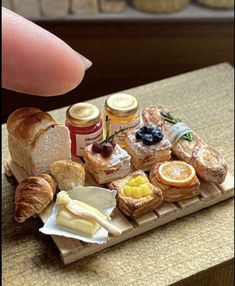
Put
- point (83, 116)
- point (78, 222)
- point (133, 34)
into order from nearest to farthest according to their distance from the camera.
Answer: point (78, 222)
point (83, 116)
point (133, 34)

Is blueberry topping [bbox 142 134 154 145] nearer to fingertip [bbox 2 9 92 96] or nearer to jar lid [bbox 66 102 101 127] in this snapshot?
jar lid [bbox 66 102 101 127]

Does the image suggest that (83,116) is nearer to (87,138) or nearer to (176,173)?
(87,138)

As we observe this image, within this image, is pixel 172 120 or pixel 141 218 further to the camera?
pixel 172 120

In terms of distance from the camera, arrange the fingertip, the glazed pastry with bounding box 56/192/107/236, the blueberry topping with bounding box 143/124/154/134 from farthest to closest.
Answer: the blueberry topping with bounding box 143/124/154/134, the glazed pastry with bounding box 56/192/107/236, the fingertip

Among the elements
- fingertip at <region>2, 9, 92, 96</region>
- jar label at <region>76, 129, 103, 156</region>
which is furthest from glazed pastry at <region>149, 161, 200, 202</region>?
fingertip at <region>2, 9, 92, 96</region>

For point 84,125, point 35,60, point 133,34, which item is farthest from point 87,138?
point 133,34

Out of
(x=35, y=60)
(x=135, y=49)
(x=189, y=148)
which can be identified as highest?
(x=35, y=60)

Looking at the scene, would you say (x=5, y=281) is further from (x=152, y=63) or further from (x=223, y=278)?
(x=152, y=63)
